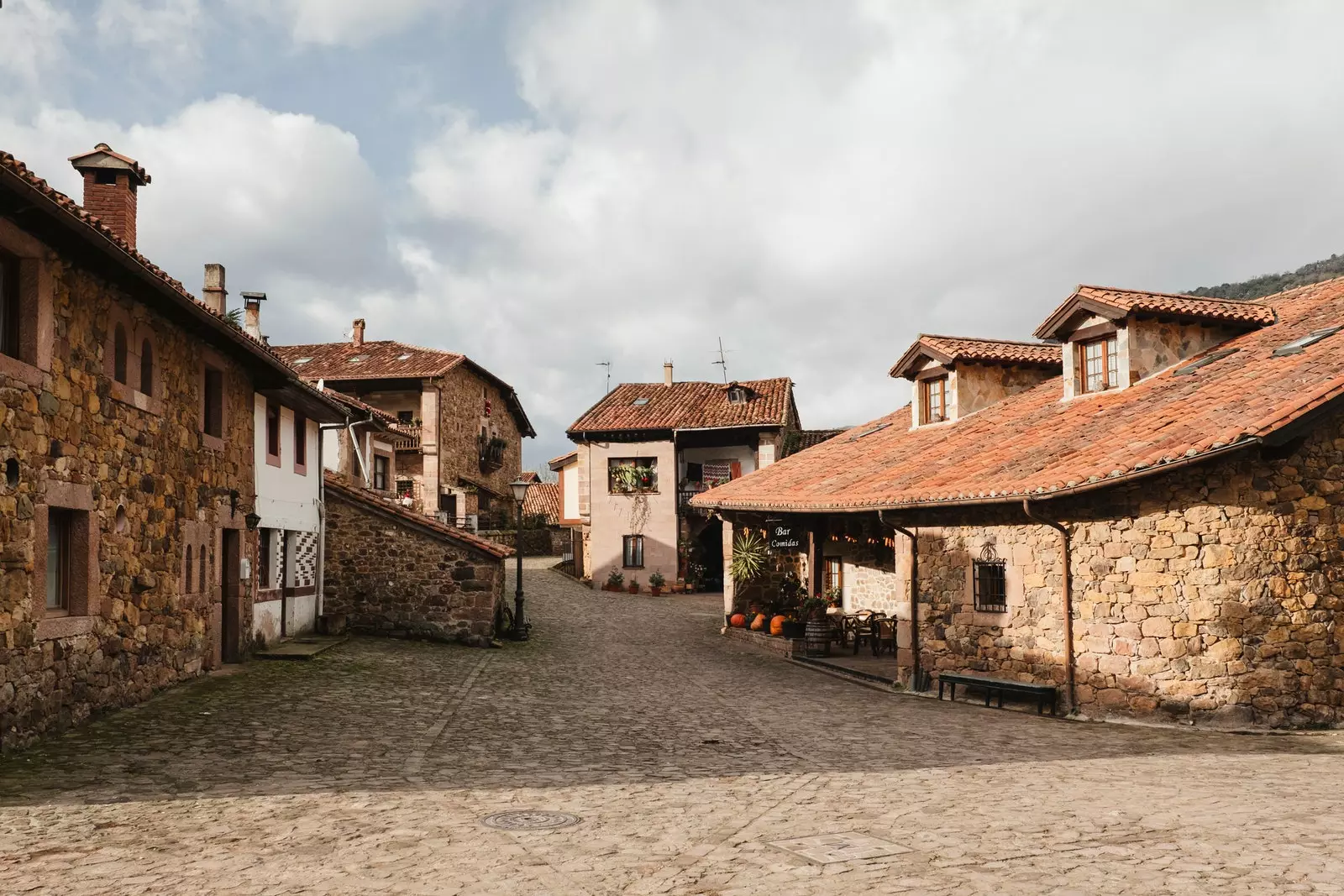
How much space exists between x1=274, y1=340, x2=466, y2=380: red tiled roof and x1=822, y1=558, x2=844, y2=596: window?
19.0 meters

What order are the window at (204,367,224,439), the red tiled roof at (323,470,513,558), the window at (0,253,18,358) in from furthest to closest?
the red tiled roof at (323,470,513,558) → the window at (204,367,224,439) → the window at (0,253,18,358)

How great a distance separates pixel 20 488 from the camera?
32.0 ft

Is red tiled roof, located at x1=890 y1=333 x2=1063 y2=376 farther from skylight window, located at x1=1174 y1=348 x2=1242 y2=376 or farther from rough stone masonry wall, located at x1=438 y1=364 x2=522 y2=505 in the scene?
rough stone masonry wall, located at x1=438 y1=364 x2=522 y2=505

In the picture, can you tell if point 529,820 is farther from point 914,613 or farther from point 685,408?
point 685,408

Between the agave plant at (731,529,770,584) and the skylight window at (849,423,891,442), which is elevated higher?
the skylight window at (849,423,891,442)

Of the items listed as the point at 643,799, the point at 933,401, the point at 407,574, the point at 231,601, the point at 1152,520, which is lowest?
the point at 643,799

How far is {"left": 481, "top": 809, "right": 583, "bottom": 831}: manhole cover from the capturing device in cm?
767

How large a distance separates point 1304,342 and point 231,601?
1637 centimetres

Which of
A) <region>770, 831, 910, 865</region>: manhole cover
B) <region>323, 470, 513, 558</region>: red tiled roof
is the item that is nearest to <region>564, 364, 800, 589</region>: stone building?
<region>323, 470, 513, 558</region>: red tiled roof

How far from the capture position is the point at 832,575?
24.6m

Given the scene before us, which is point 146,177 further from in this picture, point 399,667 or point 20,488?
point 399,667

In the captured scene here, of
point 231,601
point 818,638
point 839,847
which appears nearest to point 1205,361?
point 818,638

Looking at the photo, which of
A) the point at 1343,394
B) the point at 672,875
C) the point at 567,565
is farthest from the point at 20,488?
the point at 567,565

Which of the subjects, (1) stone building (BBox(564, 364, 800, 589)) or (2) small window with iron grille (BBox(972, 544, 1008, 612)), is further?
(1) stone building (BBox(564, 364, 800, 589))
